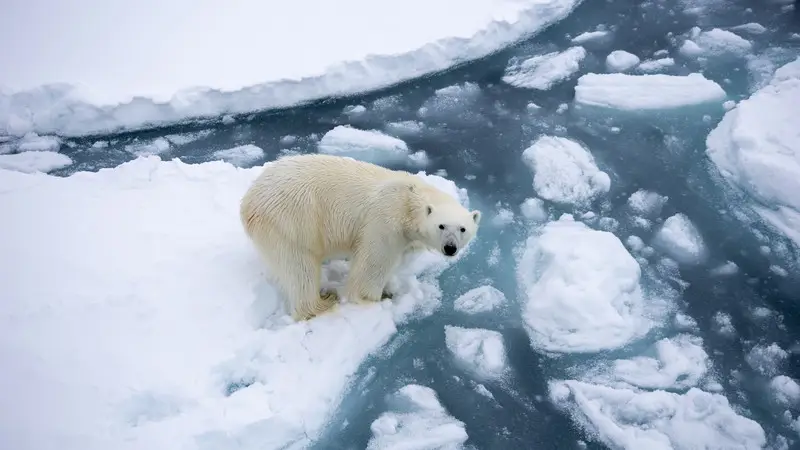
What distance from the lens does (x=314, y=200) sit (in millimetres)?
3781

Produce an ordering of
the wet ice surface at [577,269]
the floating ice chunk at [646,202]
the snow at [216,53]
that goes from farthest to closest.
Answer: the snow at [216,53], the floating ice chunk at [646,202], the wet ice surface at [577,269]

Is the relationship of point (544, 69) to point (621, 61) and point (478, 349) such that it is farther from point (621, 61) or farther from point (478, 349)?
point (478, 349)

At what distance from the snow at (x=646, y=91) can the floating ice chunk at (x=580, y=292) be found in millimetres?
2096

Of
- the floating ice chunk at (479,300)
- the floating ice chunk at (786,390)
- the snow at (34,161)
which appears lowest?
the floating ice chunk at (786,390)

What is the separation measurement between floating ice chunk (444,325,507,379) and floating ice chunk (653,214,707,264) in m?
1.60

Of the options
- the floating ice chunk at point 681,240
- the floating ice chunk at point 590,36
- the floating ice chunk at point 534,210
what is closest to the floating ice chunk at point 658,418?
the floating ice chunk at point 681,240

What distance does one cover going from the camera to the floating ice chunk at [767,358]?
149 inches

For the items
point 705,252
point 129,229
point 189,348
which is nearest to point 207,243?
point 129,229

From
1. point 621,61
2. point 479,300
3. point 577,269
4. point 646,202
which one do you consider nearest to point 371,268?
point 479,300

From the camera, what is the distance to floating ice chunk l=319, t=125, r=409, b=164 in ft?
18.4

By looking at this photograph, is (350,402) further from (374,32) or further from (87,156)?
(374,32)

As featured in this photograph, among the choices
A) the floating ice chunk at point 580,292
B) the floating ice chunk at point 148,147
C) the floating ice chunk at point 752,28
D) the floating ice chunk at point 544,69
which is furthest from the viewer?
the floating ice chunk at point 752,28

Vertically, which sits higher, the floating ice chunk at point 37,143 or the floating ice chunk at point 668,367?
the floating ice chunk at point 37,143

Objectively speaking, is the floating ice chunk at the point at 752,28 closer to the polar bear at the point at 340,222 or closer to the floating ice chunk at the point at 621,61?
the floating ice chunk at the point at 621,61
